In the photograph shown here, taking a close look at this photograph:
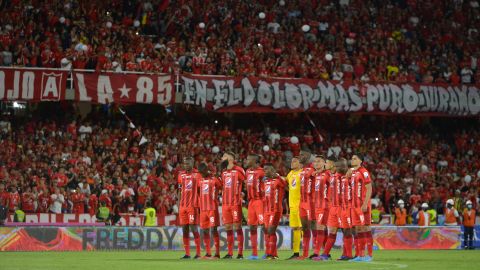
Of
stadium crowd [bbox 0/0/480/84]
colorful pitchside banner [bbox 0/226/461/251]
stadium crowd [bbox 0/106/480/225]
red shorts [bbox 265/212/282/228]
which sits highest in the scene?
stadium crowd [bbox 0/0/480/84]

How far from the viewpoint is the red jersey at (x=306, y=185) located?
69.9 feet

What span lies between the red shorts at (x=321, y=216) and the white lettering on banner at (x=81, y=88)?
1622 cm

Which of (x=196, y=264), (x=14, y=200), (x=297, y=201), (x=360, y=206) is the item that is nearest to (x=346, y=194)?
(x=360, y=206)

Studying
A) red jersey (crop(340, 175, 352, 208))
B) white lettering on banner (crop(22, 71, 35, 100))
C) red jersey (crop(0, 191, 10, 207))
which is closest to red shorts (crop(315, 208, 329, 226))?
red jersey (crop(340, 175, 352, 208))

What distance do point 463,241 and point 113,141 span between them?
41.3 feet

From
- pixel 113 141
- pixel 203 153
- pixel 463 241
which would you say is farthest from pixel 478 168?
pixel 113 141

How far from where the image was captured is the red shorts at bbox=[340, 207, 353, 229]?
20906 millimetres

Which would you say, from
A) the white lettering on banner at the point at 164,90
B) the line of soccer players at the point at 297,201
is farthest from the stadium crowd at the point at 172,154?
the line of soccer players at the point at 297,201

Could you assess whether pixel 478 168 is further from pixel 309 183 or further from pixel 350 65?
pixel 309 183

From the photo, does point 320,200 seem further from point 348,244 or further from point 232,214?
point 232,214

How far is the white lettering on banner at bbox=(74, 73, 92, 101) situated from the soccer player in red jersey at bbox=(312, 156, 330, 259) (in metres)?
15.7

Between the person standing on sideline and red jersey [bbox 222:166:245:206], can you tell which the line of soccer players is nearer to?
red jersey [bbox 222:166:245:206]

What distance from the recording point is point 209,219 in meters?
22.1

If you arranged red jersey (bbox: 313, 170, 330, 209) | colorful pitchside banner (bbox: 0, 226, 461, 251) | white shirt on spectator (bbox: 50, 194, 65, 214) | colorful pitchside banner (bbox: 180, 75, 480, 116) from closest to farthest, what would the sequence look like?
1. red jersey (bbox: 313, 170, 330, 209)
2. colorful pitchside banner (bbox: 0, 226, 461, 251)
3. white shirt on spectator (bbox: 50, 194, 65, 214)
4. colorful pitchside banner (bbox: 180, 75, 480, 116)
